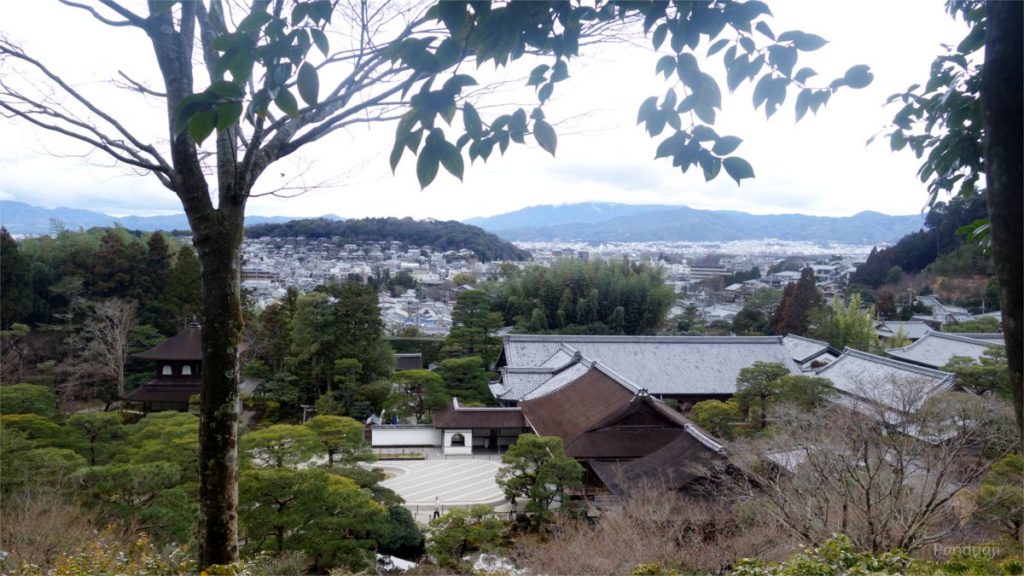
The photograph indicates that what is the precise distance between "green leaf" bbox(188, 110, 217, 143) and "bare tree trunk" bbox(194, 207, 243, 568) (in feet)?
4.30

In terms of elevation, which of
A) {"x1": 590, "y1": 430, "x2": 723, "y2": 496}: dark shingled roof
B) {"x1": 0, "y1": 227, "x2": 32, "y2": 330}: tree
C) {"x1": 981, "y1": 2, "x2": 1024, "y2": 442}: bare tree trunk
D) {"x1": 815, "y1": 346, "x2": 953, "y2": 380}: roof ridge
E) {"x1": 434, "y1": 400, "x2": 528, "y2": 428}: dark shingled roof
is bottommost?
{"x1": 434, "y1": 400, "x2": 528, "y2": 428}: dark shingled roof

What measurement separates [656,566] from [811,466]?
3.29 m

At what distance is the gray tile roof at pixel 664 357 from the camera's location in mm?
17562

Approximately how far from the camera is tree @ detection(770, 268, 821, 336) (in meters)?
24.7

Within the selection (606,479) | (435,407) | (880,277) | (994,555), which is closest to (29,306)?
(435,407)

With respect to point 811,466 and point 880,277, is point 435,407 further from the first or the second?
point 880,277

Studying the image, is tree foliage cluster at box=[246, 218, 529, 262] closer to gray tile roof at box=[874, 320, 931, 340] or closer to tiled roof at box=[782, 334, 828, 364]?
gray tile roof at box=[874, 320, 931, 340]

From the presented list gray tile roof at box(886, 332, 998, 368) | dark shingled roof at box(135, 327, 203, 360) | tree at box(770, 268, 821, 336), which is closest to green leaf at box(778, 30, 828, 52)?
dark shingled roof at box(135, 327, 203, 360)

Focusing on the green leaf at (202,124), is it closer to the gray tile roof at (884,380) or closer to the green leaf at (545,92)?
the green leaf at (545,92)

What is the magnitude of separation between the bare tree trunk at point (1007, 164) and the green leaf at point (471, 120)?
93 centimetres

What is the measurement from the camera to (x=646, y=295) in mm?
23078

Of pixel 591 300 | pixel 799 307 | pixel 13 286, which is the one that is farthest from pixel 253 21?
pixel 799 307

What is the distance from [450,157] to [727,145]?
2.19ft

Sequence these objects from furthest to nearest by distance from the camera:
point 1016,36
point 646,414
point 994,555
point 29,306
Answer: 1. point 29,306
2. point 646,414
3. point 994,555
4. point 1016,36
